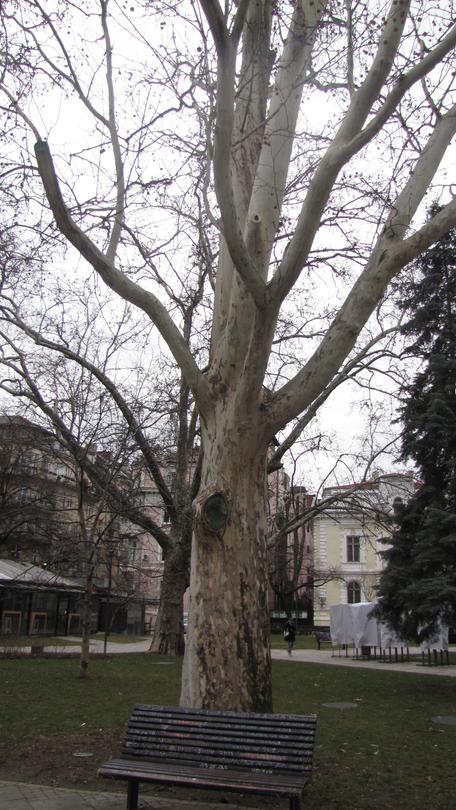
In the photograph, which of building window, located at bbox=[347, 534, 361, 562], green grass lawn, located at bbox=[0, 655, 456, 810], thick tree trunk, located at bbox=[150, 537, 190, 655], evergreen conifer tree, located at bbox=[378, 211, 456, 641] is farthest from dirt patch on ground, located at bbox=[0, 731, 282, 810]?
building window, located at bbox=[347, 534, 361, 562]

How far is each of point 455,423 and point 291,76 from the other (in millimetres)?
9224

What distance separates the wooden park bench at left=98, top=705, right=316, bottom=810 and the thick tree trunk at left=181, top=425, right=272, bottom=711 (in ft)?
2.92

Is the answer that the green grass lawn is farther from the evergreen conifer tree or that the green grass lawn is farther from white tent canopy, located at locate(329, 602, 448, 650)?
white tent canopy, located at locate(329, 602, 448, 650)

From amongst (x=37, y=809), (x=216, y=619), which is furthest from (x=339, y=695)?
(x=37, y=809)

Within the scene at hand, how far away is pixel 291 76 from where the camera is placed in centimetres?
738

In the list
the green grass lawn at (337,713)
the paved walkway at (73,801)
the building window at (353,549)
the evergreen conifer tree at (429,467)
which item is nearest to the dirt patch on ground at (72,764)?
the paved walkway at (73,801)

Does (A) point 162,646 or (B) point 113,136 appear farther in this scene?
(A) point 162,646

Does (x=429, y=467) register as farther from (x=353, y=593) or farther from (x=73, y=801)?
(x=353, y=593)

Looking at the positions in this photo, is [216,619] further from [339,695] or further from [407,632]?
[407,632]

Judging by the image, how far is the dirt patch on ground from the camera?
18.5 ft

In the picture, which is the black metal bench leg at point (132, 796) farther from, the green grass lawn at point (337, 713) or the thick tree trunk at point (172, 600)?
the thick tree trunk at point (172, 600)

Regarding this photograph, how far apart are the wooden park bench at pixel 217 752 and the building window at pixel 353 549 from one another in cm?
5506

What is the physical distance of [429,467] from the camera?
50.1 ft

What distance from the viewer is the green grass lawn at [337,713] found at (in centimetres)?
593
